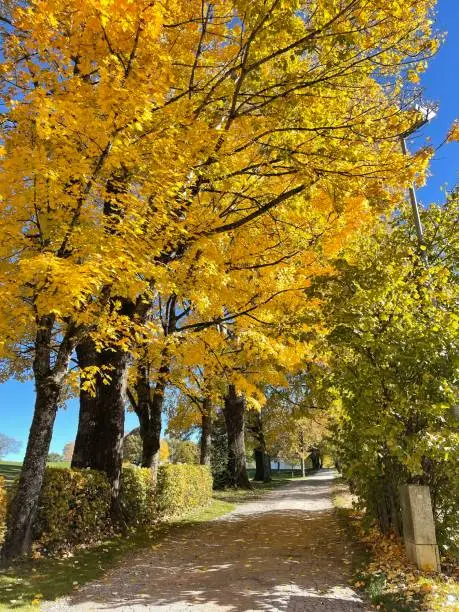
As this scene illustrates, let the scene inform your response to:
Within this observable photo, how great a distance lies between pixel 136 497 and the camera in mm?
10258

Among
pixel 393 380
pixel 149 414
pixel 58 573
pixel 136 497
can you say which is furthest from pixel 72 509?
pixel 149 414

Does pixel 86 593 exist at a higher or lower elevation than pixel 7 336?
lower

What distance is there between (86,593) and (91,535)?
115 inches

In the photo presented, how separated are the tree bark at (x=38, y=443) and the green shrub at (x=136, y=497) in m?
3.07

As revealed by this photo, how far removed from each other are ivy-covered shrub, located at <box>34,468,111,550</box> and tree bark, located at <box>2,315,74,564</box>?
1.37 feet

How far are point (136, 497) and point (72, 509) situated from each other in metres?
2.69

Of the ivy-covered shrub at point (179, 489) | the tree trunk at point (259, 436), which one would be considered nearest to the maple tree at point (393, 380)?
the ivy-covered shrub at point (179, 489)

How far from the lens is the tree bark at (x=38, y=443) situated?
659 centimetres

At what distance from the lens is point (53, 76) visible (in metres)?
6.06

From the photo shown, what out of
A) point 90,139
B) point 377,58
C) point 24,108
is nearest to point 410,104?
point 377,58

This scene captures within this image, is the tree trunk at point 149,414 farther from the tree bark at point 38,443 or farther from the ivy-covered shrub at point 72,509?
the tree bark at point 38,443

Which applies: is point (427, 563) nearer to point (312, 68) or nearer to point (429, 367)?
point (429, 367)

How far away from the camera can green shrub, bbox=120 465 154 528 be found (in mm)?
9844

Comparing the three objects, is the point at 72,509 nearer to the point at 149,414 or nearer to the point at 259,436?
the point at 149,414
